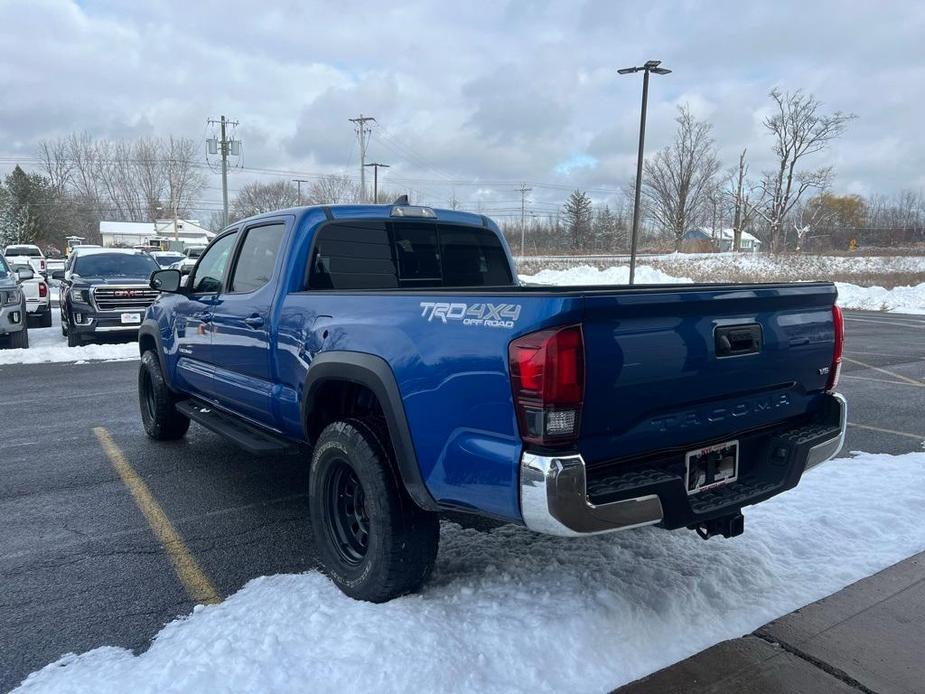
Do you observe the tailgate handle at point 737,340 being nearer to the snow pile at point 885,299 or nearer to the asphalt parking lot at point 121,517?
the asphalt parking lot at point 121,517

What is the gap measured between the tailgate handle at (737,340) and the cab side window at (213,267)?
354cm

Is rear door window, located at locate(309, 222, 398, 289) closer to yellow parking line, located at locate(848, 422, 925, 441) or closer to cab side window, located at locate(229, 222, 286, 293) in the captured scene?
cab side window, located at locate(229, 222, 286, 293)

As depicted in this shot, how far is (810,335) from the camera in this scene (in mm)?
3432

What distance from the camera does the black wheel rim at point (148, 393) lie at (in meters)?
6.59

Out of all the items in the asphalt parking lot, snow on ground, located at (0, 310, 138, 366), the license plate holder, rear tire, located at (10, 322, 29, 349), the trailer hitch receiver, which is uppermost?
the license plate holder

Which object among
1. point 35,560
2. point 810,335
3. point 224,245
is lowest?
point 35,560

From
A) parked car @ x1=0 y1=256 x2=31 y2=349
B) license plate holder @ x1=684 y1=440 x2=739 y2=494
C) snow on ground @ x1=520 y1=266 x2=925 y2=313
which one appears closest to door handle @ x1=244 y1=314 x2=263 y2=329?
license plate holder @ x1=684 y1=440 x2=739 y2=494

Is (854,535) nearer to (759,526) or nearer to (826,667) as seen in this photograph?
(759,526)

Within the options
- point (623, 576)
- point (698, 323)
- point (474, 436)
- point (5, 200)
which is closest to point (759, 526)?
point (623, 576)

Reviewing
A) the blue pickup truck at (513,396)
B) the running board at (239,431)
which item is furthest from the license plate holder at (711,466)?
the running board at (239,431)

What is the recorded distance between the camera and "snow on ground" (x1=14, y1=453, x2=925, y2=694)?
269 cm

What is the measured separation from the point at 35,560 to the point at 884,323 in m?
21.7

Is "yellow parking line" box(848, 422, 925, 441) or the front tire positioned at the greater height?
the front tire

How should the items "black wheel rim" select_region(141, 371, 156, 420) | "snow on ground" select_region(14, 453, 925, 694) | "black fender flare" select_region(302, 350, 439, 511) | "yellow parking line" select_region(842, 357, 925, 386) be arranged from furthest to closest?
"yellow parking line" select_region(842, 357, 925, 386)
"black wheel rim" select_region(141, 371, 156, 420)
"black fender flare" select_region(302, 350, 439, 511)
"snow on ground" select_region(14, 453, 925, 694)
